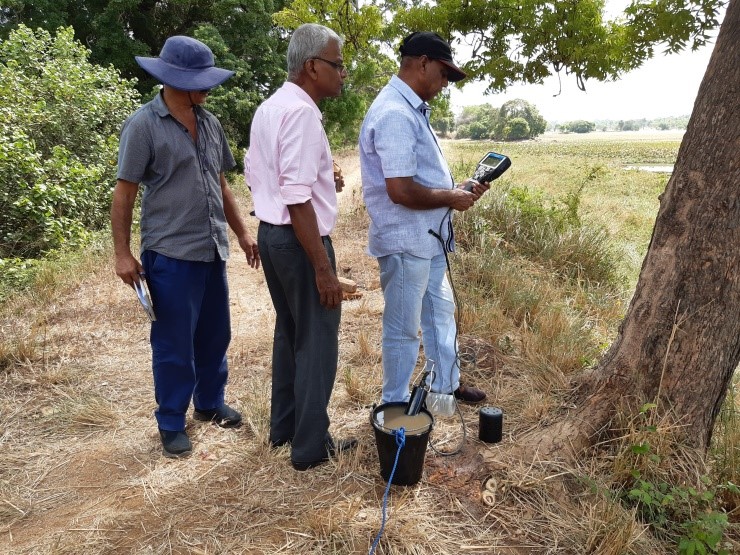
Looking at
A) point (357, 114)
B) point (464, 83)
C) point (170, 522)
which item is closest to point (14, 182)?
point (170, 522)

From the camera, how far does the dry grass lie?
219cm

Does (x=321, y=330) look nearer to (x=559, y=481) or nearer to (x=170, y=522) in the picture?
(x=170, y=522)

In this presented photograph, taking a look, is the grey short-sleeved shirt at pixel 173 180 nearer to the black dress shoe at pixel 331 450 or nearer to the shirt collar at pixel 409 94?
the shirt collar at pixel 409 94

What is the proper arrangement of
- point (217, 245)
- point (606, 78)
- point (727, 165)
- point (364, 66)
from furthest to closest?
point (364, 66) → point (606, 78) → point (217, 245) → point (727, 165)

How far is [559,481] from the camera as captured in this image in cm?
246

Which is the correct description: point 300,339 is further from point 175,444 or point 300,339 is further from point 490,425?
point 490,425

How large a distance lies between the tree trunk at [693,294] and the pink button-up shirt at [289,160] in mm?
1558

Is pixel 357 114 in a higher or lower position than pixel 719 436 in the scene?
higher

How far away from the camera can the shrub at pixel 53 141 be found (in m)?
6.57

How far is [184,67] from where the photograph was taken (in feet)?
8.50

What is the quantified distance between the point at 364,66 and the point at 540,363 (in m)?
8.63

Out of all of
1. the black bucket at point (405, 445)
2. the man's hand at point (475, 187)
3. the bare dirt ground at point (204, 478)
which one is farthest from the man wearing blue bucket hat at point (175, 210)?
the man's hand at point (475, 187)

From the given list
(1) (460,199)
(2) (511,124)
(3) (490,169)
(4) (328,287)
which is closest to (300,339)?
(4) (328,287)

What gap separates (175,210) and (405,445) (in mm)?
1608
